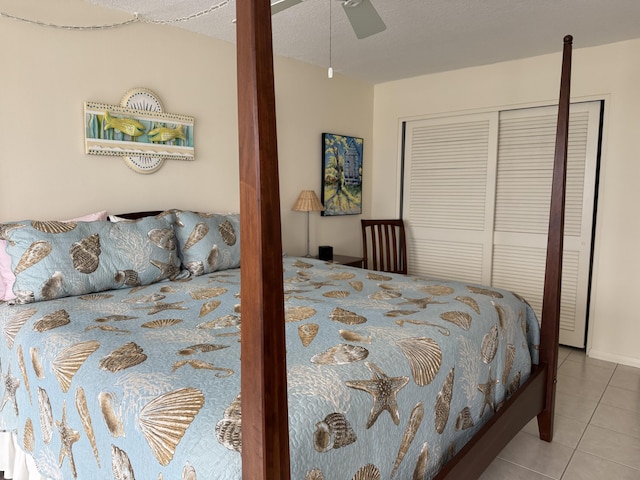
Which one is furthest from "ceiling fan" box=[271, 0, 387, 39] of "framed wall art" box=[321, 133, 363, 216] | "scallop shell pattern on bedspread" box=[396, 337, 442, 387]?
"framed wall art" box=[321, 133, 363, 216]

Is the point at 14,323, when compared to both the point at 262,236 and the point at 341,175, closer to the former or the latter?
the point at 262,236

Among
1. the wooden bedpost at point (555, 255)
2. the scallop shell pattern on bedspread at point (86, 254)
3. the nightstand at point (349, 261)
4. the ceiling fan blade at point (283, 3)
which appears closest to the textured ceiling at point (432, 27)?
the ceiling fan blade at point (283, 3)

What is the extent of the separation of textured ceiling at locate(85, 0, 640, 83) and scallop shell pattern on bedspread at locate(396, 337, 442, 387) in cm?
195

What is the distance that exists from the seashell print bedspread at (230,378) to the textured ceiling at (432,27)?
1.65 m

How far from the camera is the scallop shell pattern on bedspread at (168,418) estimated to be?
1.02 metres

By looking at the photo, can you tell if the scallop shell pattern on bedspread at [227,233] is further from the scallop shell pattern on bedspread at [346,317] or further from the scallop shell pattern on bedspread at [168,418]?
the scallop shell pattern on bedspread at [168,418]

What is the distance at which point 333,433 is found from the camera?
1.11 metres

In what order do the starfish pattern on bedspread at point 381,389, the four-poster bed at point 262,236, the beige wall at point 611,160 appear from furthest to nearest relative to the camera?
the beige wall at point 611,160 < the starfish pattern on bedspread at point 381,389 < the four-poster bed at point 262,236

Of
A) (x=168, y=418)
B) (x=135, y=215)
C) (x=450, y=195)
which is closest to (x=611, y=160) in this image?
(x=450, y=195)

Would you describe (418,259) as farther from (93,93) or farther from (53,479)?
(53,479)

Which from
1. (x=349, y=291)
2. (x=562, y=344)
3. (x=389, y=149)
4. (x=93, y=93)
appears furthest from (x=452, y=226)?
(x=93, y=93)

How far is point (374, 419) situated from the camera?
1230 millimetres

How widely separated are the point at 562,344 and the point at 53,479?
3.54 meters

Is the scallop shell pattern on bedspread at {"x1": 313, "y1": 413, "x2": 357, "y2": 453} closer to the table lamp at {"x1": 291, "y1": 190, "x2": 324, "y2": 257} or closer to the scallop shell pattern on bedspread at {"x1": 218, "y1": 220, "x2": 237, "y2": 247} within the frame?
the scallop shell pattern on bedspread at {"x1": 218, "y1": 220, "x2": 237, "y2": 247}
